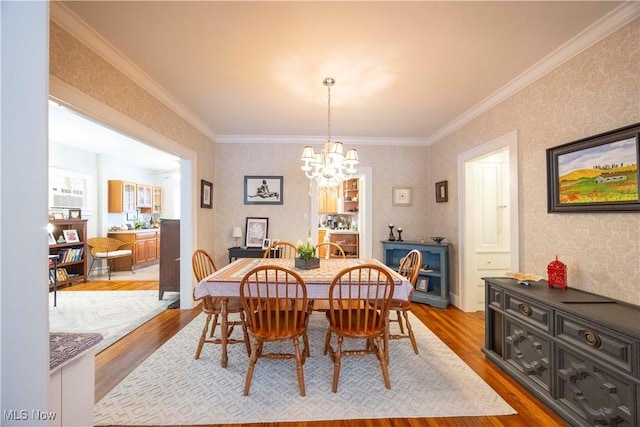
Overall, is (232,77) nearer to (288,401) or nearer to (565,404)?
(288,401)

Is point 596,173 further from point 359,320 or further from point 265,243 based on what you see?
point 265,243

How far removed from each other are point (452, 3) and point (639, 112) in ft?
4.32

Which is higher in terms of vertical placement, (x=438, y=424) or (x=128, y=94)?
(x=128, y=94)

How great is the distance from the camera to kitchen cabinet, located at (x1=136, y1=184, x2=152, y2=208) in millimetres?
6820

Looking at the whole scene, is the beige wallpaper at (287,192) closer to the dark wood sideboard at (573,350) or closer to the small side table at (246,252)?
the small side table at (246,252)

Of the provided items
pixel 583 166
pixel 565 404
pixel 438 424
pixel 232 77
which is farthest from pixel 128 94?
pixel 565 404

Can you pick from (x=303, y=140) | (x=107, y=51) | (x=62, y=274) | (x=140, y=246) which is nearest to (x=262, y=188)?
(x=303, y=140)

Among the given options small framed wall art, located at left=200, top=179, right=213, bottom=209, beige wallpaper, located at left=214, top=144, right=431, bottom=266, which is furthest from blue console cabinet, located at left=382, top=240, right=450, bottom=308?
small framed wall art, located at left=200, top=179, right=213, bottom=209

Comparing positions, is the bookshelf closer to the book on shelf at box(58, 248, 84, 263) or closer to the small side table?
the book on shelf at box(58, 248, 84, 263)

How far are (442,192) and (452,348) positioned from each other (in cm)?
230

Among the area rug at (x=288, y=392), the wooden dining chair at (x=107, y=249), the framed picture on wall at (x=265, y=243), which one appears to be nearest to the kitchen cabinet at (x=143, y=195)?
the wooden dining chair at (x=107, y=249)

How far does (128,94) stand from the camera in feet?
7.68

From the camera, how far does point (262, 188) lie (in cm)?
441

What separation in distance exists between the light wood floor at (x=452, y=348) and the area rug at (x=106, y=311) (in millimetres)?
179
